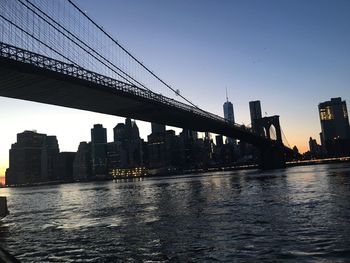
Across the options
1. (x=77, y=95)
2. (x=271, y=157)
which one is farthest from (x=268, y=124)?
(x=77, y=95)

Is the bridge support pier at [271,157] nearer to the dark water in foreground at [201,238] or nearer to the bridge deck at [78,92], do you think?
the bridge deck at [78,92]

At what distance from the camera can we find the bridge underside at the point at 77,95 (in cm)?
4625

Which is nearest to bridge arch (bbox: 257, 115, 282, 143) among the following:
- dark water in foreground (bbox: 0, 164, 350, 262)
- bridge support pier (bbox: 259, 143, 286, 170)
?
bridge support pier (bbox: 259, 143, 286, 170)

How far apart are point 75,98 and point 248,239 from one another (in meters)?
48.9

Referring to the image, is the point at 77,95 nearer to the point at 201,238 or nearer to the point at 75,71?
the point at 75,71

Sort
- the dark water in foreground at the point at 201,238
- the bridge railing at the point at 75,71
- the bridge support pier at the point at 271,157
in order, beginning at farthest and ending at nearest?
the bridge support pier at the point at 271,157 → the bridge railing at the point at 75,71 → the dark water in foreground at the point at 201,238

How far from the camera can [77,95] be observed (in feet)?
188

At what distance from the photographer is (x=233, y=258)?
10852mm

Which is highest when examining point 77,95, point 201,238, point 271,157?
point 77,95

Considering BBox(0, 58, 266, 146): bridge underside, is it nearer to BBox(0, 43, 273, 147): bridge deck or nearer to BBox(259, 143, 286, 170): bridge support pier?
BBox(0, 43, 273, 147): bridge deck

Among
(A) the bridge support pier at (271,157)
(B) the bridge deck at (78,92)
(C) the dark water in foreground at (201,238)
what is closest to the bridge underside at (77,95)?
(B) the bridge deck at (78,92)

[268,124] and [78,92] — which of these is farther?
[268,124]

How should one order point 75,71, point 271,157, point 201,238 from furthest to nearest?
point 271,157 → point 75,71 → point 201,238

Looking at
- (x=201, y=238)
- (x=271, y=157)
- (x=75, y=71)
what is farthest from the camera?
(x=271, y=157)
